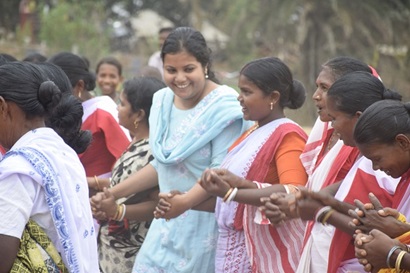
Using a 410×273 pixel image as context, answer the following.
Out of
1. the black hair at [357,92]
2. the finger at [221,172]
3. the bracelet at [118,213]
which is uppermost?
the black hair at [357,92]

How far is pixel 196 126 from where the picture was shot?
5461mm

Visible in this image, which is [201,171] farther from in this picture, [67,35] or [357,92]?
[67,35]

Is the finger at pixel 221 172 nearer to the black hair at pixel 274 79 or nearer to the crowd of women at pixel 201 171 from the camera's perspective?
the crowd of women at pixel 201 171

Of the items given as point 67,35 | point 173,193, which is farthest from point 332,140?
point 67,35

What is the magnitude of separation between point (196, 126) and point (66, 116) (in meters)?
1.57

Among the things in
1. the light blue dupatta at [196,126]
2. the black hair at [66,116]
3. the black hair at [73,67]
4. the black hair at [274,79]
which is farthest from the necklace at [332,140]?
the black hair at [73,67]

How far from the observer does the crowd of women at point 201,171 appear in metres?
3.67

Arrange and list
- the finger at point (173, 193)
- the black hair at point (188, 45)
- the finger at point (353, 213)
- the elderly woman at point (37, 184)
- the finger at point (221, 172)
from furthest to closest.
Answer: the black hair at point (188, 45) < the finger at point (173, 193) < the finger at point (221, 172) < the finger at point (353, 213) < the elderly woman at point (37, 184)

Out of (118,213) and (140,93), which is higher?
(140,93)

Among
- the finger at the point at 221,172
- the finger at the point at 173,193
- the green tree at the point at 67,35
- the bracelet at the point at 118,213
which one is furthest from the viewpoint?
the green tree at the point at 67,35

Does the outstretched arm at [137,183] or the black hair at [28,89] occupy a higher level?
the black hair at [28,89]

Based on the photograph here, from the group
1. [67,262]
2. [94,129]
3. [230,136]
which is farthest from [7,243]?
[94,129]

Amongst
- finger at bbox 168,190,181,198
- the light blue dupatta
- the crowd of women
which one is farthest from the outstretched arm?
finger at bbox 168,190,181,198

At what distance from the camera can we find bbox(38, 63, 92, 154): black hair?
3994 mm
